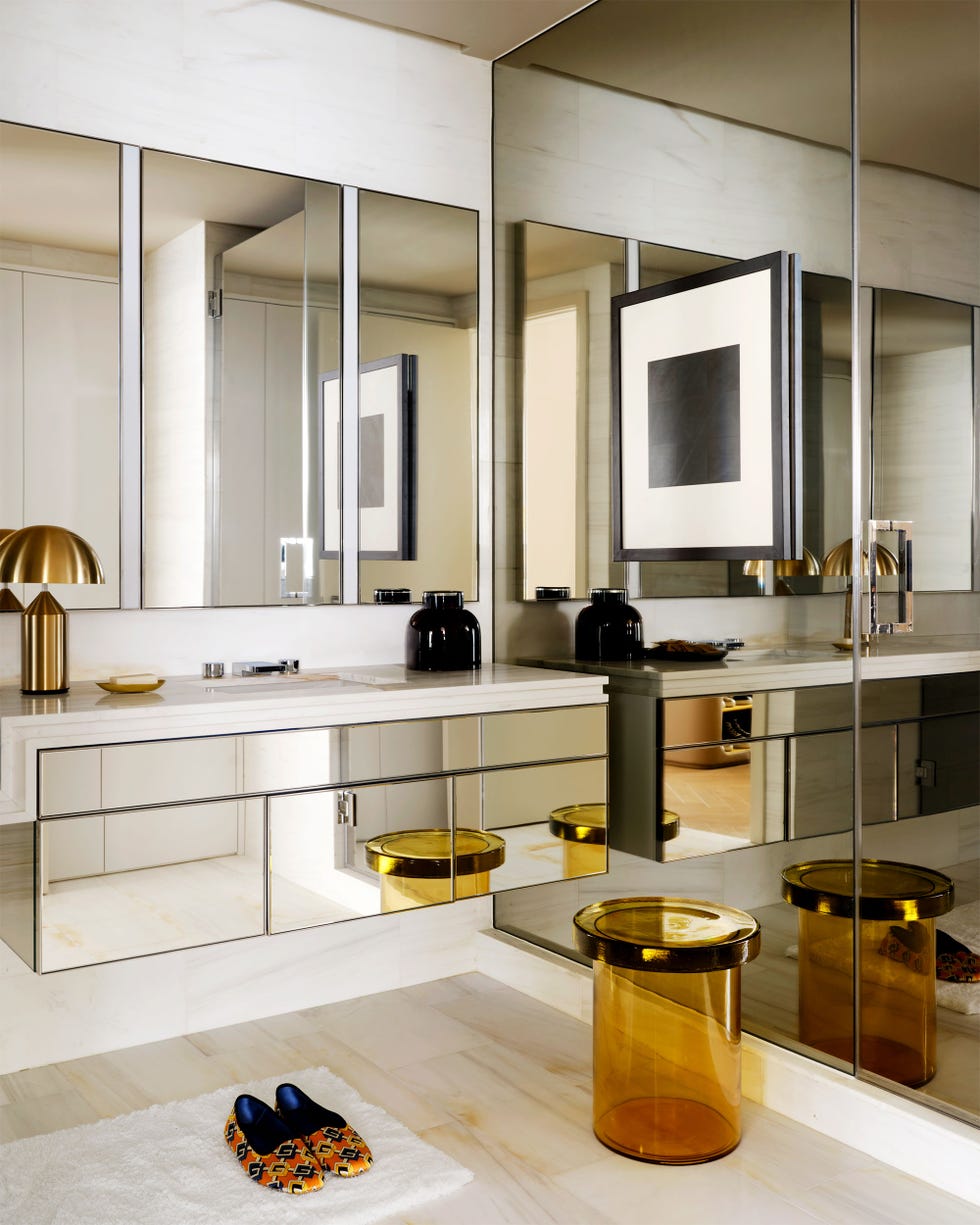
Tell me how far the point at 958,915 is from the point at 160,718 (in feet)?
5.09

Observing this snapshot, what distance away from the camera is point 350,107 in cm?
304

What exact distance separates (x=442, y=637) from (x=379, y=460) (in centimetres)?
54

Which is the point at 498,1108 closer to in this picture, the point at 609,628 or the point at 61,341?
the point at 609,628

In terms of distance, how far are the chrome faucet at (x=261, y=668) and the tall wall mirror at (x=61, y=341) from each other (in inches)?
13.9

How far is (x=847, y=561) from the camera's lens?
7.52 ft

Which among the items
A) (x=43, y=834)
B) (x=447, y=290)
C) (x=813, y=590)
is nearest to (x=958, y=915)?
(x=813, y=590)

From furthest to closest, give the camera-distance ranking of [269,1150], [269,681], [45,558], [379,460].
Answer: [379,460] → [269,681] → [45,558] → [269,1150]

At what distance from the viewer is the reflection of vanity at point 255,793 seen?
83.3 inches

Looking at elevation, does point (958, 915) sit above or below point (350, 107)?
below

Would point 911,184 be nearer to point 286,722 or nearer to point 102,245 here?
point 286,722

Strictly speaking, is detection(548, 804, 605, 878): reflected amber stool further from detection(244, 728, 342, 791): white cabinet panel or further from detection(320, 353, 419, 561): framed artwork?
detection(320, 353, 419, 561): framed artwork

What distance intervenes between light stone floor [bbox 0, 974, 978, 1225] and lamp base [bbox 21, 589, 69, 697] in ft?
3.00

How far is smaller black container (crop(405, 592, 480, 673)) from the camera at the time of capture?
298 centimetres

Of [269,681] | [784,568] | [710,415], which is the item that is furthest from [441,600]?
[784,568]
